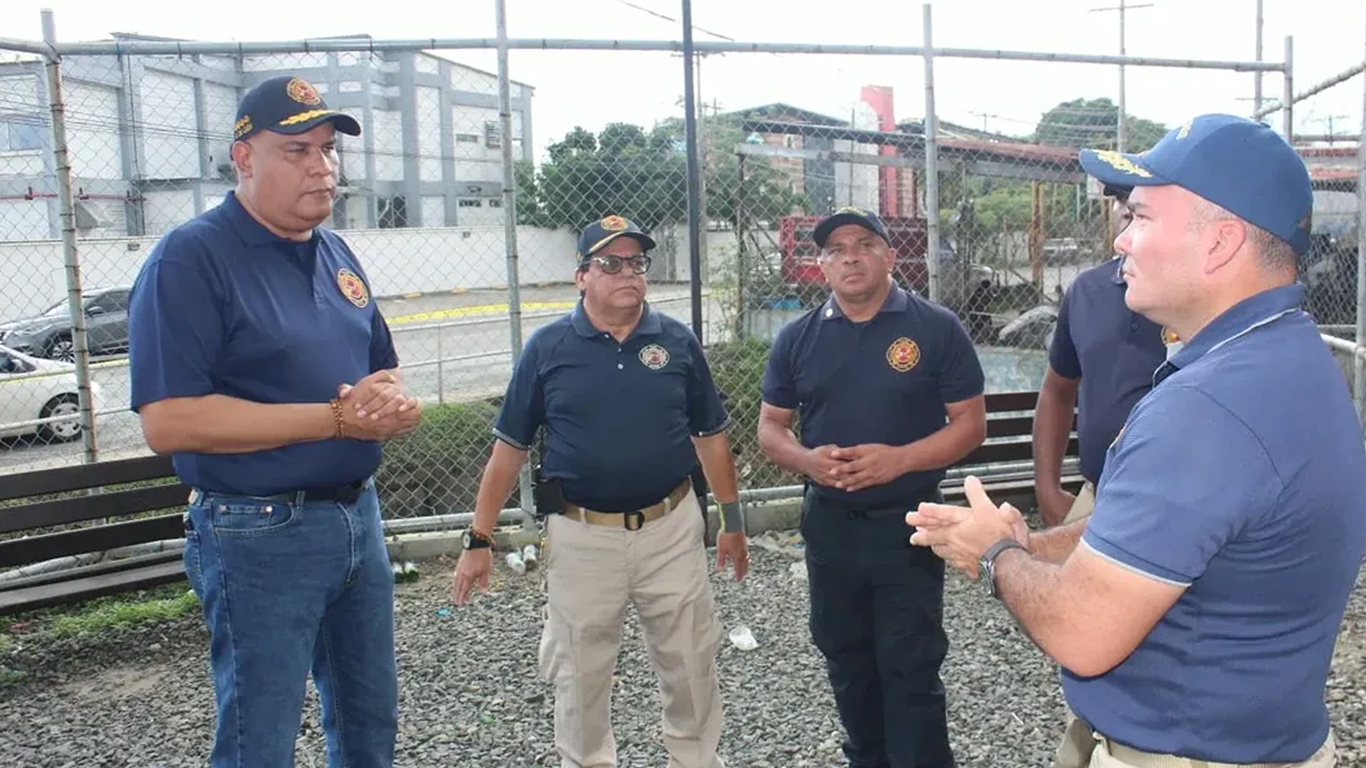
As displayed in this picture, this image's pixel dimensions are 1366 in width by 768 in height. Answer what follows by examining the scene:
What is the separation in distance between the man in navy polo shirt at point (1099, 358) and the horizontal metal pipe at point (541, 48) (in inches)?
101

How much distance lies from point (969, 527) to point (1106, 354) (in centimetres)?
172

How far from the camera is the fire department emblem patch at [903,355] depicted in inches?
135

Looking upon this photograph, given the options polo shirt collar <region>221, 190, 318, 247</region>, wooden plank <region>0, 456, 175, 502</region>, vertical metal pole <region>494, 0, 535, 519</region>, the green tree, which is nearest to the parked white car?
wooden plank <region>0, 456, 175, 502</region>

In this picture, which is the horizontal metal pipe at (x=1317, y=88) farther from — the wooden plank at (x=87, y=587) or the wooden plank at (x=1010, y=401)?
the wooden plank at (x=87, y=587)

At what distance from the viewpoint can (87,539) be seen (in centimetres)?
499

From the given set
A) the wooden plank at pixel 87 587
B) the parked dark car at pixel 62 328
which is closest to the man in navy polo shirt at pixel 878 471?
the wooden plank at pixel 87 587

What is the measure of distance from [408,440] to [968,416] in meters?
5.10

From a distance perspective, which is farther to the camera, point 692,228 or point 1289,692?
point 692,228

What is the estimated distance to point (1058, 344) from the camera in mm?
3549

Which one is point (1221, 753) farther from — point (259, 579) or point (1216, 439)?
point (259, 579)

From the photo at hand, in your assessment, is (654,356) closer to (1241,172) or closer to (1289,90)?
(1241,172)

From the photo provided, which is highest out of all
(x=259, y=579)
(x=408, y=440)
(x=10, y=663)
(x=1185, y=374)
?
(x=1185, y=374)

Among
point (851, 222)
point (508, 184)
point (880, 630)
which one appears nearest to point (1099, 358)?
point (851, 222)

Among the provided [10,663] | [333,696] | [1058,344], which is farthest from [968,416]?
[10,663]
